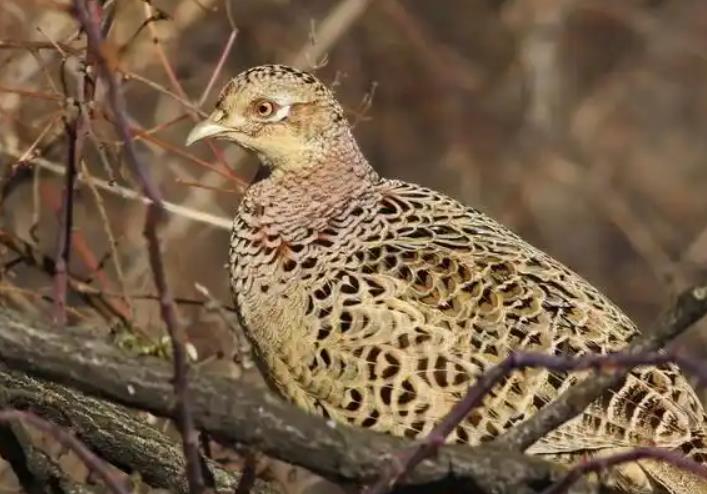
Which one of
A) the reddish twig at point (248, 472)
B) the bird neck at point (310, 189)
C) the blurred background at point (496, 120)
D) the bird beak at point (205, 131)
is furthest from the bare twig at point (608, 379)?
the blurred background at point (496, 120)

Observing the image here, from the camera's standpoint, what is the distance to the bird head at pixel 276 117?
17.5 feet

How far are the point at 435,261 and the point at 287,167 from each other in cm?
70

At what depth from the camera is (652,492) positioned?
4664 millimetres

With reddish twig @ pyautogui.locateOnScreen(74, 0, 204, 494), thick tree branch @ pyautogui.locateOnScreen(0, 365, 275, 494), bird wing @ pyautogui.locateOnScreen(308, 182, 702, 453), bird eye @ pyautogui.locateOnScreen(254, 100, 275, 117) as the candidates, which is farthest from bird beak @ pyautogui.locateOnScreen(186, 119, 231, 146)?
reddish twig @ pyautogui.locateOnScreen(74, 0, 204, 494)

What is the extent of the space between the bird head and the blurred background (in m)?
1.67

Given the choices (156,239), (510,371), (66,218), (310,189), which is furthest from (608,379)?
(66,218)

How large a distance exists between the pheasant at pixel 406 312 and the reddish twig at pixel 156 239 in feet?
4.57

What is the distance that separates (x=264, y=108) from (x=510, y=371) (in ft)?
7.48

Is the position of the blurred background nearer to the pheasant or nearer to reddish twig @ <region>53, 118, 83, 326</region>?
reddish twig @ <region>53, 118, 83, 326</region>

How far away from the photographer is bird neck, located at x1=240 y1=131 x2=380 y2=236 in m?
5.36

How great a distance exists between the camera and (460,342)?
4.85 meters

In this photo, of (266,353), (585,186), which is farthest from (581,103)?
(266,353)

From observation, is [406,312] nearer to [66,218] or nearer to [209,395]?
[66,218]

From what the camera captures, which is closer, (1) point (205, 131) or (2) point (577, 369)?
(2) point (577, 369)
